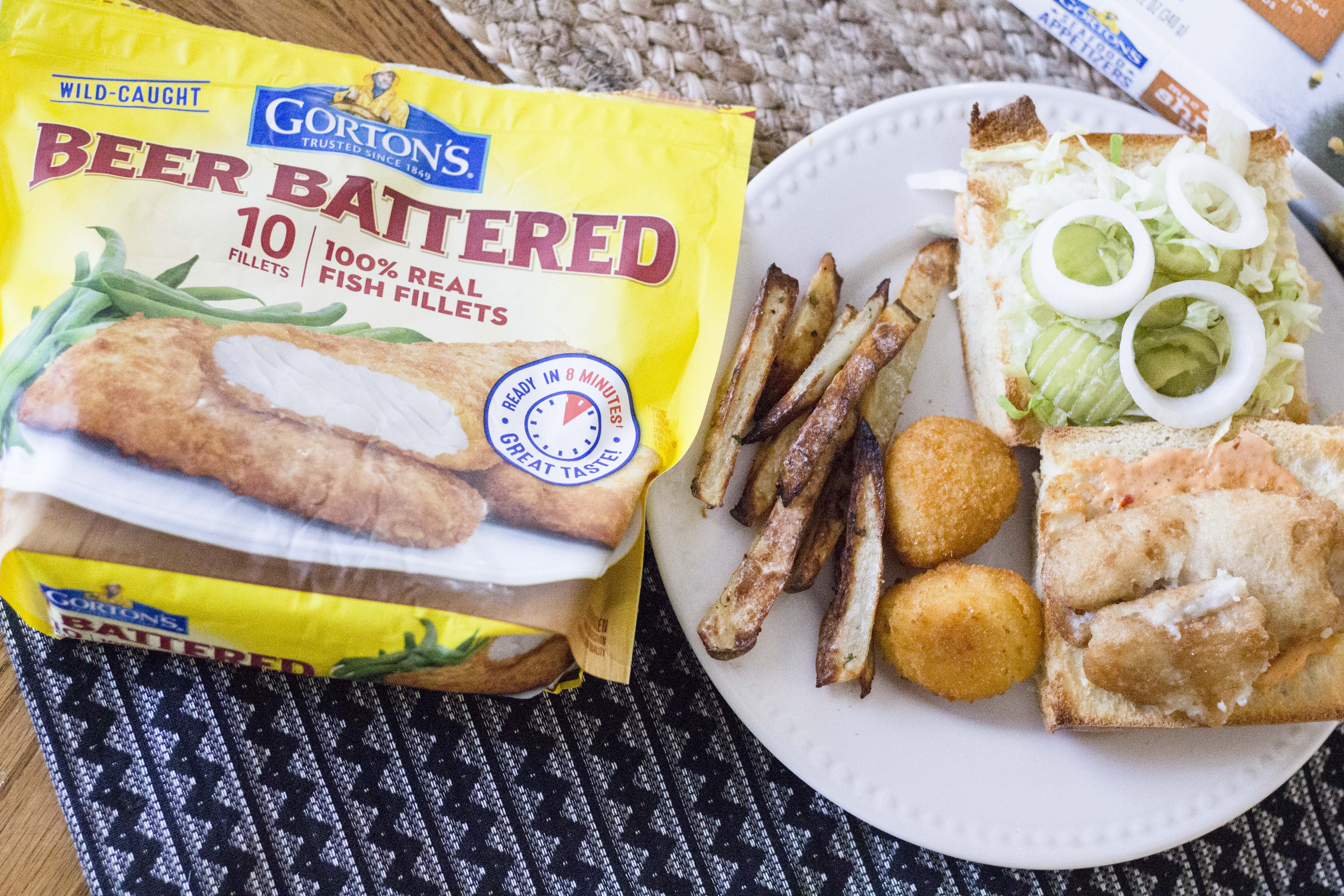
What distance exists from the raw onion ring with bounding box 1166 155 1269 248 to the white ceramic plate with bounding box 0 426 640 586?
1.19 m

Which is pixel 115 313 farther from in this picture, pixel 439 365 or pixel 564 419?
pixel 564 419

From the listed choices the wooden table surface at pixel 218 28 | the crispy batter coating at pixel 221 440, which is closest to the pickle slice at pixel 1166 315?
the crispy batter coating at pixel 221 440

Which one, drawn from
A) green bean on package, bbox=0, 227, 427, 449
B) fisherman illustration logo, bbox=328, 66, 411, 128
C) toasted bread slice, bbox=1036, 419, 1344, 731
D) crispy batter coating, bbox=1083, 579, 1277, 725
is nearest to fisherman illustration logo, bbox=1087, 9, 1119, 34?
toasted bread slice, bbox=1036, 419, 1344, 731

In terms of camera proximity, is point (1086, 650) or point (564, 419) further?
point (1086, 650)

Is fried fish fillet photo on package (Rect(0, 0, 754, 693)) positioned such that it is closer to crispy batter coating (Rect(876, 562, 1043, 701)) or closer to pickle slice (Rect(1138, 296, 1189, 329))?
crispy batter coating (Rect(876, 562, 1043, 701))

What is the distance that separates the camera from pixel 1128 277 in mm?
1806

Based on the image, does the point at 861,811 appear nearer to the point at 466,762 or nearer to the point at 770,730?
the point at 770,730

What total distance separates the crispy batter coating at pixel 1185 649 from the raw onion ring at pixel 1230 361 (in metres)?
0.35

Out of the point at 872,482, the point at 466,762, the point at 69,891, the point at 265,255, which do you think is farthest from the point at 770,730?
the point at 69,891

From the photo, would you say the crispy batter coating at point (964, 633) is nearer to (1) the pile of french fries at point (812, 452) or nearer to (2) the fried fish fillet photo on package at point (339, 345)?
(1) the pile of french fries at point (812, 452)

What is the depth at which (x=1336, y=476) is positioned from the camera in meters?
1.83

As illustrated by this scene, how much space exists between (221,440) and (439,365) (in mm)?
396

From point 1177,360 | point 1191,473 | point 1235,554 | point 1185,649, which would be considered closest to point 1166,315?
point 1177,360

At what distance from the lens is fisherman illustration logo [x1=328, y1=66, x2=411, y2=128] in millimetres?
1833
